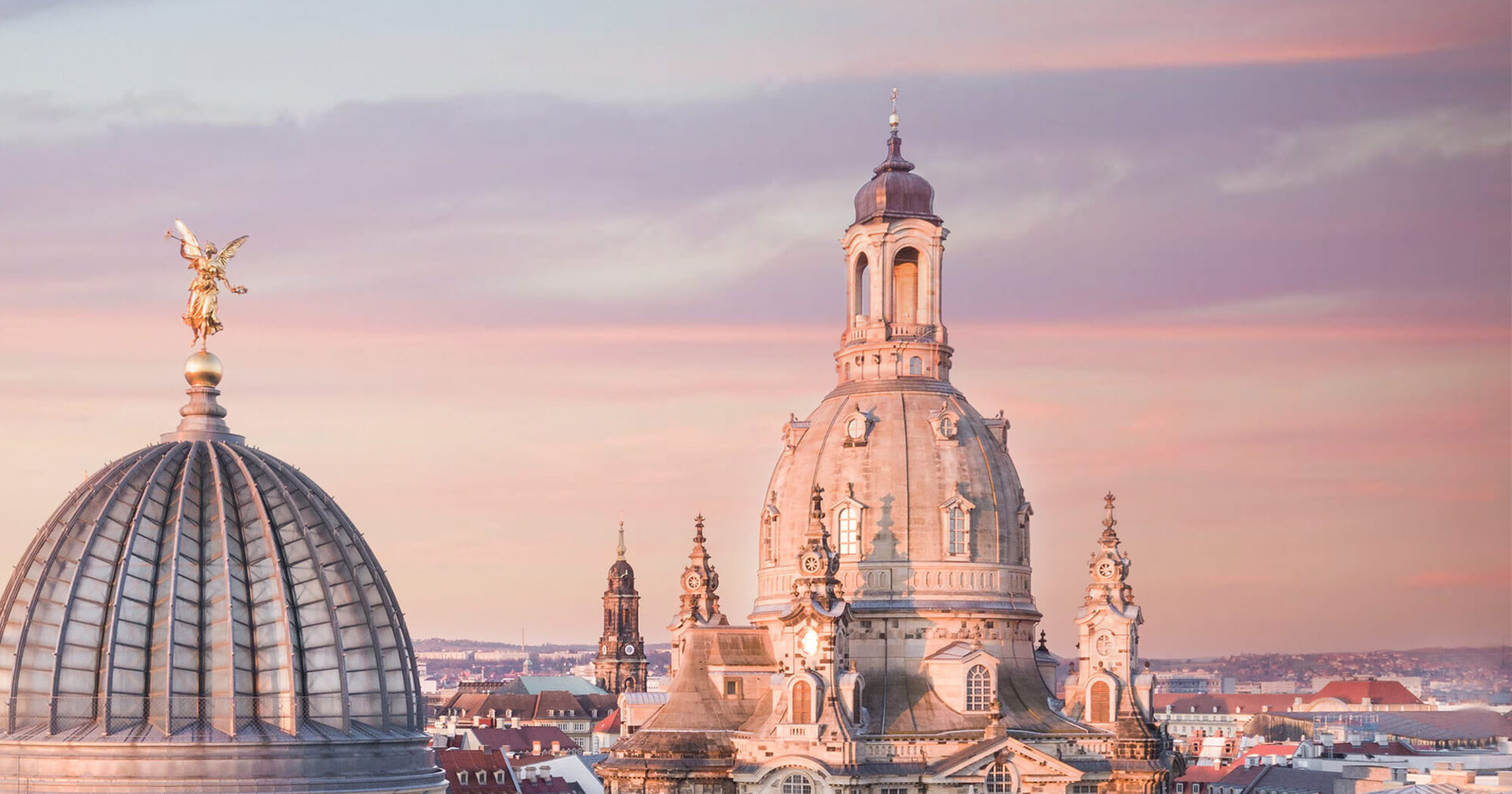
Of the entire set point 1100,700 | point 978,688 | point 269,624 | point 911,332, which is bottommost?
point 269,624

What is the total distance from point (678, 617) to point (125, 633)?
89647 millimetres

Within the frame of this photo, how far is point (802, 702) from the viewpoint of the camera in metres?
107

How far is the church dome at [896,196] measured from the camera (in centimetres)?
11994

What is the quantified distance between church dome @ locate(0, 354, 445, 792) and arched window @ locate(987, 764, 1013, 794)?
73.0 meters

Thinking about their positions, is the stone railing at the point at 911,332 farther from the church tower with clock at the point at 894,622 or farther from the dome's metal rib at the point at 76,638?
the dome's metal rib at the point at 76,638

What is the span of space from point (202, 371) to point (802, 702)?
235 feet

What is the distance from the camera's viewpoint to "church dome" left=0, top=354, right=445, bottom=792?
34000 mm

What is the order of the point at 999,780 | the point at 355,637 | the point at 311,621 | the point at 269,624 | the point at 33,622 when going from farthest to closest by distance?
the point at 999,780 < the point at 355,637 < the point at 311,621 < the point at 269,624 < the point at 33,622

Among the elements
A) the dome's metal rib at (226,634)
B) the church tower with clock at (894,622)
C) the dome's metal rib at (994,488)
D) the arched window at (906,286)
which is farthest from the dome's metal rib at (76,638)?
the arched window at (906,286)

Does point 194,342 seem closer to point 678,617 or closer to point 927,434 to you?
point 927,434

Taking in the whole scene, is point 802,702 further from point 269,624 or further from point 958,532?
point 269,624

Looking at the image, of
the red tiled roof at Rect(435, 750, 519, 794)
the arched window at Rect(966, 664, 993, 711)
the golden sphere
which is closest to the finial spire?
the golden sphere

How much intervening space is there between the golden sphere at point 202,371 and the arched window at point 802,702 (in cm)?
7081

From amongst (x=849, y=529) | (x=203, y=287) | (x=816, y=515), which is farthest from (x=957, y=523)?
(x=203, y=287)
